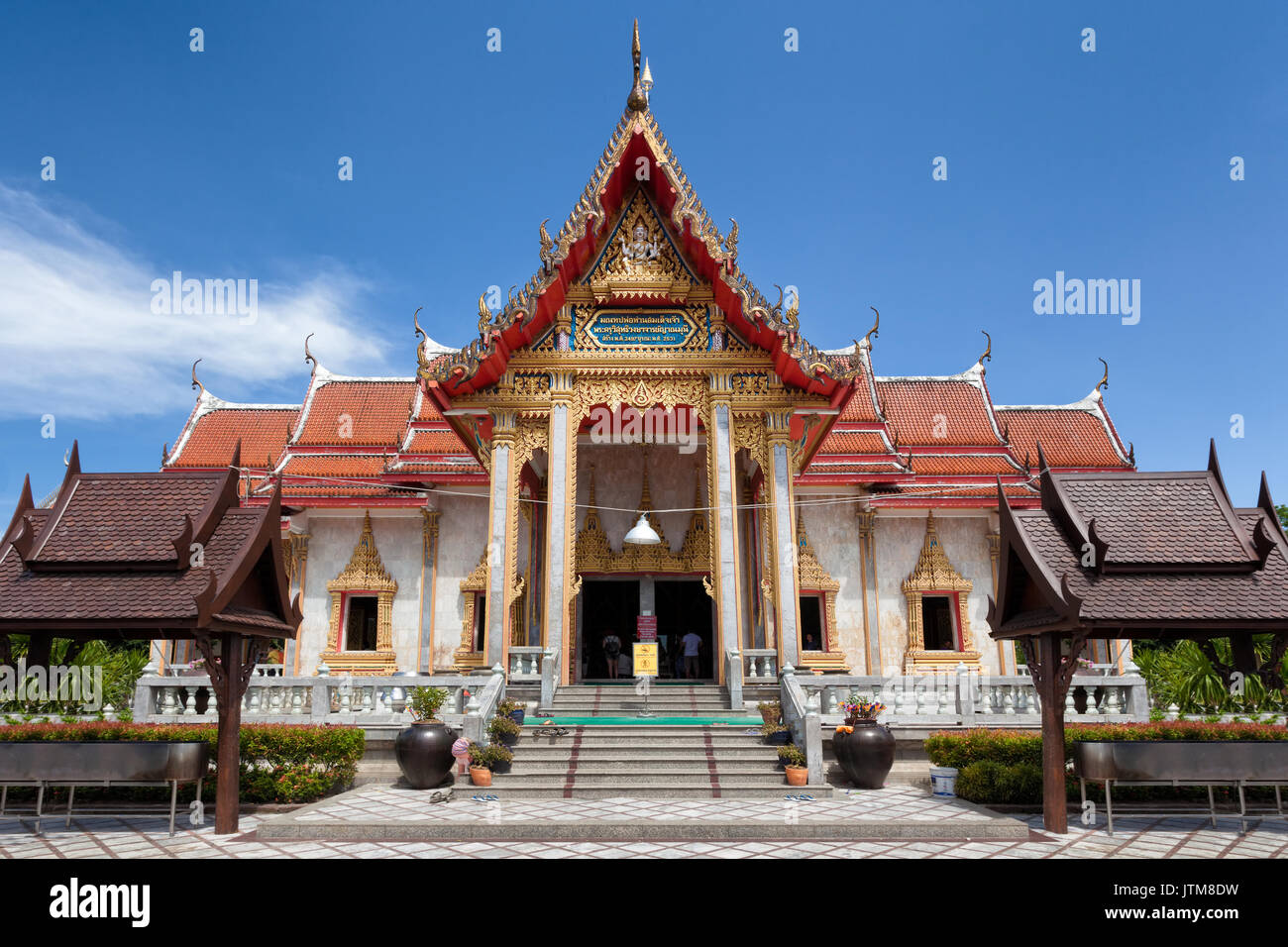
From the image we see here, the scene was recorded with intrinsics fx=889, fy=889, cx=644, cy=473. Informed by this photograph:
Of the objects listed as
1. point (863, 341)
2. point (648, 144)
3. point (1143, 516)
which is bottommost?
point (1143, 516)

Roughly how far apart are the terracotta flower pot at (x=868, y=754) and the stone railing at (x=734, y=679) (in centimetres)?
245

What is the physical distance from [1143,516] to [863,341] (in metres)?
6.11

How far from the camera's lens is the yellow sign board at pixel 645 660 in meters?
12.2

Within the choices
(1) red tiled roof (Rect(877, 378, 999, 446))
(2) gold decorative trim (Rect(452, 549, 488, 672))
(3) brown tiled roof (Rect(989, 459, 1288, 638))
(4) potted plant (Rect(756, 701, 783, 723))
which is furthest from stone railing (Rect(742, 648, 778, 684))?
(1) red tiled roof (Rect(877, 378, 999, 446))

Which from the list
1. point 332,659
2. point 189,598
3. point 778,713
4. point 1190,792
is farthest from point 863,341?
point 332,659

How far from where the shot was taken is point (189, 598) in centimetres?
677

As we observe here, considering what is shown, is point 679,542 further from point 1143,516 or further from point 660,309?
point 1143,516

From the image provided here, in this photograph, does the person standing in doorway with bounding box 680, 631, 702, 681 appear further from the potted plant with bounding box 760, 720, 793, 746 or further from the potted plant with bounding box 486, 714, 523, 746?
the potted plant with bounding box 486, 714, 523, 746

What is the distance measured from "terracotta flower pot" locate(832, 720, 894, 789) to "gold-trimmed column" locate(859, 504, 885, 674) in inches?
286

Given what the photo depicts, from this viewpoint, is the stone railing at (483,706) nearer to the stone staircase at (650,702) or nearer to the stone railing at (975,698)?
the stone staircase at (650,702)

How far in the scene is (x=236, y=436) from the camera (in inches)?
760

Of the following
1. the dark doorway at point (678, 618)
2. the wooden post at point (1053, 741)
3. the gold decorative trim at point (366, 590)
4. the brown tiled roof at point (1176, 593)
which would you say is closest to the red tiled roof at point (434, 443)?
the gold decorative trim at point (366, 590)

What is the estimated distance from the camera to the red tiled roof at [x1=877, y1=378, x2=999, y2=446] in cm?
1833
